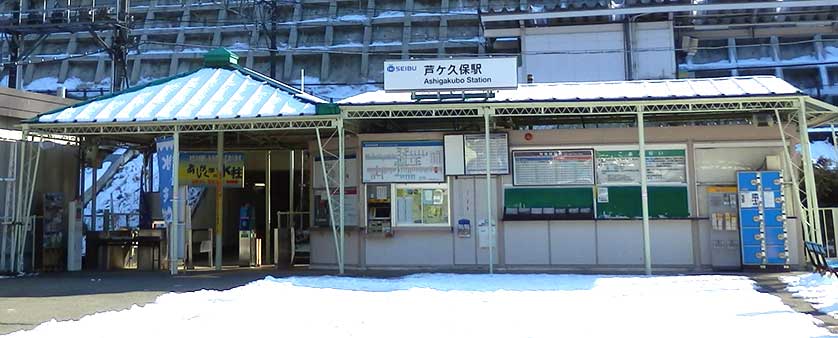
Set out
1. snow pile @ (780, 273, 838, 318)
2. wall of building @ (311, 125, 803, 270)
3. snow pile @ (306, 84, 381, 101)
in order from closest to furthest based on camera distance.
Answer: snow pile @ (780, 273, 838, 318), wall of building @ (311, 125, 803, 270), snow pile @ (306, 84, 381, 101)

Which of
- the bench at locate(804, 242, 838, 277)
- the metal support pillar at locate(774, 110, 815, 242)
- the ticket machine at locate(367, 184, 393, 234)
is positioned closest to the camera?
the bench at locate(804, 242, 838, 277)

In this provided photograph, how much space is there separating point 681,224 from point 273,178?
16021 millimetres

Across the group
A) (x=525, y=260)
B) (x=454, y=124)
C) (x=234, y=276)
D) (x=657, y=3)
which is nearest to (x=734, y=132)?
(x=525, y=260)

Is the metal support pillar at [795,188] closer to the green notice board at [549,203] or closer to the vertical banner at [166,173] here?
the green notice board at [549,203]

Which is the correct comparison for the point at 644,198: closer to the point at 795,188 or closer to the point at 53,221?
the point at 795,188

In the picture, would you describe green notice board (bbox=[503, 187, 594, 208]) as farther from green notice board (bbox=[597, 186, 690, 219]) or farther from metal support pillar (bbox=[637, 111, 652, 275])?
metal support pillar (bbox=[637, 111, 652, 275])

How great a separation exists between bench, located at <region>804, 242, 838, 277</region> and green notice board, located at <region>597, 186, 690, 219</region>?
8.46 ft

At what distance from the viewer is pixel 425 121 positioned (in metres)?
15.2

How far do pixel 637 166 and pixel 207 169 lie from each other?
9630 mm

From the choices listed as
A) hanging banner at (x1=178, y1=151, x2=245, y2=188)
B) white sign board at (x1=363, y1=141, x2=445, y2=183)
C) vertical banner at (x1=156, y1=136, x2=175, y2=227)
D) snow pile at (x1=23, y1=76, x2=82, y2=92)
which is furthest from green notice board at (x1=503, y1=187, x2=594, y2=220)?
snow pile at (x1=23, y1=76, x2=82, y2=92)

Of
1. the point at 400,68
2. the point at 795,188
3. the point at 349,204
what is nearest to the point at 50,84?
the point at 349,204

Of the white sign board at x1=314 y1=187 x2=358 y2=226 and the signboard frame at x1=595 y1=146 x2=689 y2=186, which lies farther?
the white sign board at x1=314 y1=187 x2=358 y2=226

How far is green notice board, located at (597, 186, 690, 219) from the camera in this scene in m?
13.5

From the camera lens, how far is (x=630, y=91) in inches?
521
